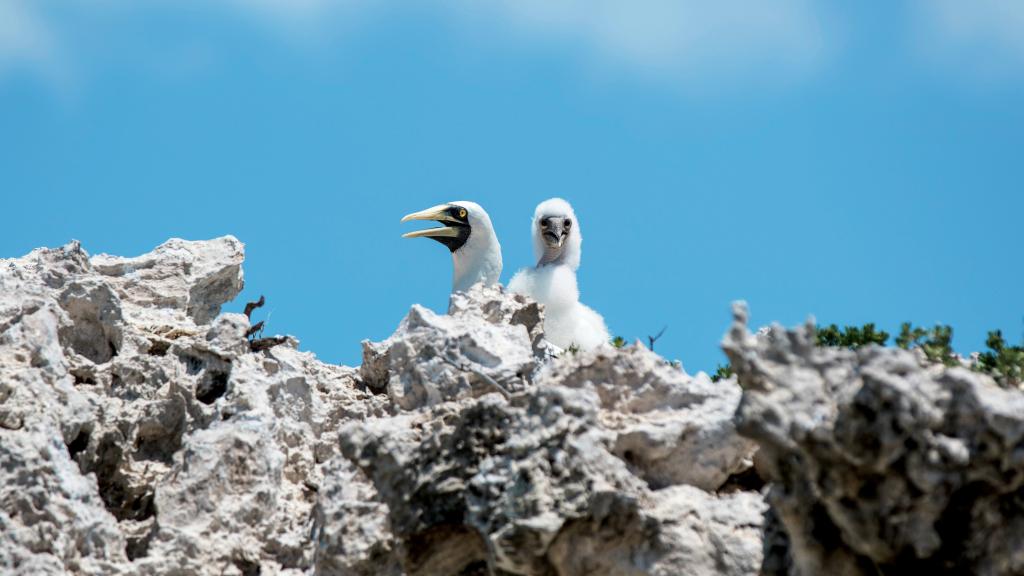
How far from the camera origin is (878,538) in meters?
6.32

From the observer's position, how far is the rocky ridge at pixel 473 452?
20.7 feet

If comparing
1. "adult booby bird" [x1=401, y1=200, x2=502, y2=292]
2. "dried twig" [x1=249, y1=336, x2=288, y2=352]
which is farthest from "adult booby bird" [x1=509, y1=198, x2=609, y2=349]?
"dried twig" [x1=249, y1=336, x2=288, y2=352]

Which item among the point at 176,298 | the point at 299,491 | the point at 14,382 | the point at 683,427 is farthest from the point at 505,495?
the point at 176,298

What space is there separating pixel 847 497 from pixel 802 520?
300 mm

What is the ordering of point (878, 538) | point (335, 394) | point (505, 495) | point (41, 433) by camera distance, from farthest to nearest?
1. point (335, 394)
2. point (41, 433)
3. point (505, 495)
4. point (878, 538)

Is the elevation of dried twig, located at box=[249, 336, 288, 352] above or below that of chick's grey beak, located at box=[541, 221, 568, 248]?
below

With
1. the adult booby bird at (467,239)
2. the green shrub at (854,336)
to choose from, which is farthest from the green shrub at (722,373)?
the adult booby bird at (467,239)

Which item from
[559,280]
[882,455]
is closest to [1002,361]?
[882,455]

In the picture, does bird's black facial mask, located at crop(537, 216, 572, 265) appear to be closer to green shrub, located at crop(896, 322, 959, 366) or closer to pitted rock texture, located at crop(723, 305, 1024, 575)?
green shrub, located at crop(896, 322, 959, 366)

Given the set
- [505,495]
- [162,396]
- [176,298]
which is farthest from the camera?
[176,298]

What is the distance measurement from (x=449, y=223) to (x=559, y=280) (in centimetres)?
211

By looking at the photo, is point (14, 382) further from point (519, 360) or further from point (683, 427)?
point (683, 427)

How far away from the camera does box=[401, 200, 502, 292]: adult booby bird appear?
1841cm

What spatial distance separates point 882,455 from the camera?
6.14 meters
